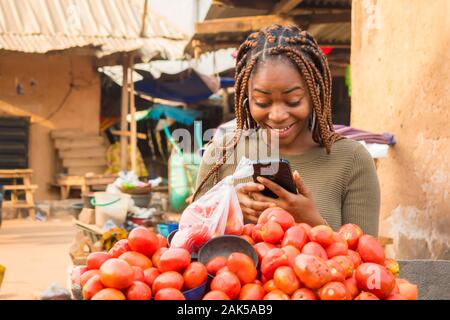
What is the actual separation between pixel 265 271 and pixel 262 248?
0.37 feet

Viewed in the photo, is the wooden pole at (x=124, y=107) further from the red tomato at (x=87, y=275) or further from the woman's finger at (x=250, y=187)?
the red tomato at (x=87, y=275)

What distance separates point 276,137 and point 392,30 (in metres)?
2.73

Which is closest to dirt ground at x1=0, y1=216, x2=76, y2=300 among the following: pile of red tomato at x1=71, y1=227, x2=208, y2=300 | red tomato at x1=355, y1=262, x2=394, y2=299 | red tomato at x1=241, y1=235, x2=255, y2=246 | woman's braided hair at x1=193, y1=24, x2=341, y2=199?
woman's braided hair at x1=193, y1=24, x2=341, y2=199

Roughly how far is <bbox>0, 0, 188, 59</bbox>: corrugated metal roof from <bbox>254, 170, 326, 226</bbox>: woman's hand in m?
10.1

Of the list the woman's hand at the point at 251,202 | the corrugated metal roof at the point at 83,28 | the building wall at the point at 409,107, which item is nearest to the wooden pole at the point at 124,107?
the corrugated metal roof at the point at 83,28

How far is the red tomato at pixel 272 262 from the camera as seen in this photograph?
4.89 feet

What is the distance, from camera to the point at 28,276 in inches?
266

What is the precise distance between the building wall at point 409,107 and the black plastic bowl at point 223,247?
8.48 feet

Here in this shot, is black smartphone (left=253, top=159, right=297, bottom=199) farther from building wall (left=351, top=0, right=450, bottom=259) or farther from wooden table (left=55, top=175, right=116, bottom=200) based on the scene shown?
wooden table (left=55, top=175, right=116, bottom=200)

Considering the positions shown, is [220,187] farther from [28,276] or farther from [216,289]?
[28,276]

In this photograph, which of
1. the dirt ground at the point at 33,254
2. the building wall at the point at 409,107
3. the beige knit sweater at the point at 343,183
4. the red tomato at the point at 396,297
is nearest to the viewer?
the red tomato at the point at 396,297

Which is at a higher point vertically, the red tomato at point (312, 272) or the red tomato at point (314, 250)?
the red tomato at point (314, 250)

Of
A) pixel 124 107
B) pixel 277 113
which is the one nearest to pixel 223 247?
pixel 277 113

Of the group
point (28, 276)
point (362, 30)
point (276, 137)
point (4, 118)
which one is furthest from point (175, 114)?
point (276, 137)
